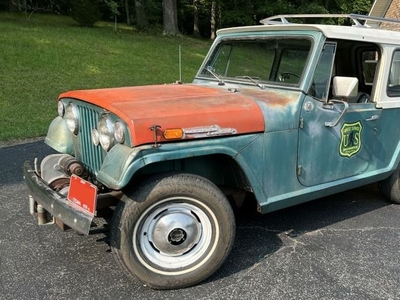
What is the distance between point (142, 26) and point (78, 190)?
20024 millimetres

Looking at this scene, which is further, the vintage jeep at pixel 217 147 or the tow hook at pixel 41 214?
the tow hook at pixel 41 214

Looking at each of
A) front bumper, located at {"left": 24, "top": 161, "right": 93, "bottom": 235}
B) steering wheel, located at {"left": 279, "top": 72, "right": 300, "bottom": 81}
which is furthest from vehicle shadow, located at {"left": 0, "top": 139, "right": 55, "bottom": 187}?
steering wheel, located at {"left": 279, "top": 72, "right": 300, "bottom": 81}

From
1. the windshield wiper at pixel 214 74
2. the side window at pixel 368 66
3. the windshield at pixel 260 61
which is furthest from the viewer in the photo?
the side window at pixel 368 66

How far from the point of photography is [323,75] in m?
3.51

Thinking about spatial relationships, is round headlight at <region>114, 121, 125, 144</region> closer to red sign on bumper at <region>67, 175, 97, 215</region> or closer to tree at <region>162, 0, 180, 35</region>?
red sign on bumper at <region>67, 175, 97, 215</region>

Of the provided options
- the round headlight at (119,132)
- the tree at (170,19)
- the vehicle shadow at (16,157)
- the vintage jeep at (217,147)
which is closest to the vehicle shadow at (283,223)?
the vintage jeep at (217,147)

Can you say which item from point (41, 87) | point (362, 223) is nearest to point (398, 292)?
point (362, 223)

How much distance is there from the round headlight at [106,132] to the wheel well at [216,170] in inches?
11.3

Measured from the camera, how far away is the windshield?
360 centimetres

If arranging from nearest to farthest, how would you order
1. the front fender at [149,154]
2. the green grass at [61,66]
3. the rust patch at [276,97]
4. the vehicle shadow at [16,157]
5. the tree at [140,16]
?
1. the front fender at [149,154]
2. the rust patch at [276,97]
3. the vehicle shadow at [16,157]
4. the green grass at [61,66]
5. the tree at [140,16]

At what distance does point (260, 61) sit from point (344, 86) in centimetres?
82

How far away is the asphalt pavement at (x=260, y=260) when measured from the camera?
289cm

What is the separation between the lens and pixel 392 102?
403cm

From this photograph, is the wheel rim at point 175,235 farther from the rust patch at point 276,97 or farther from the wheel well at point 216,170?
the rust patch at point 276,97
